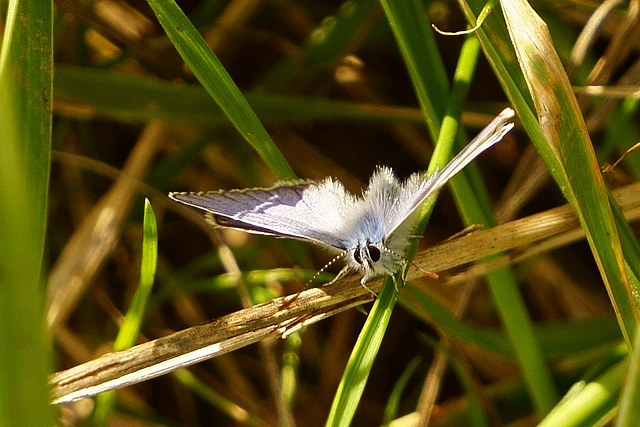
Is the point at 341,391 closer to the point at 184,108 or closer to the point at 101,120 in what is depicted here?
the point at 184,108

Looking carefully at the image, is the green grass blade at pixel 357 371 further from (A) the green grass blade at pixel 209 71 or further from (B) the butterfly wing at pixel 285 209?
(A) the green grass blade at pixel 209 71

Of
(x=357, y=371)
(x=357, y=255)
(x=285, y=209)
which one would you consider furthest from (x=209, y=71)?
(x=357, y=371)

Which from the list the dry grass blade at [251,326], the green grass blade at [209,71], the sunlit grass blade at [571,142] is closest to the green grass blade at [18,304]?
the dry grass blade at [251,326]

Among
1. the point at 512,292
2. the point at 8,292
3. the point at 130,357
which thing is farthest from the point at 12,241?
the point at 512,292

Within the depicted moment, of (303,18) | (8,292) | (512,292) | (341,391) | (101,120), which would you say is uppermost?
(303,18)

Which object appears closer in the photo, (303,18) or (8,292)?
(8,292)

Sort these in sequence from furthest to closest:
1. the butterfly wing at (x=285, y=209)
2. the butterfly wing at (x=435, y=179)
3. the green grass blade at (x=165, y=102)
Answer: the green grass blade at (x=165, y=102)
the butterfly wing at (x=285, y=209)
the butterfly wing at (x=435, y=179)

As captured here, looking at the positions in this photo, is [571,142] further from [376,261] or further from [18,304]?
[18,304]
